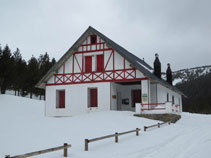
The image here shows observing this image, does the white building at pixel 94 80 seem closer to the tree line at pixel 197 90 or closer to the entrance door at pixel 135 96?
the entrance door at pixel 135 96

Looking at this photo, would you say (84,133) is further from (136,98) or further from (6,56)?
Answer: (6,56)

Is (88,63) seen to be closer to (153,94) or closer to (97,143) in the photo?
(153,94)

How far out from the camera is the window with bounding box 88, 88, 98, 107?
2249 cm

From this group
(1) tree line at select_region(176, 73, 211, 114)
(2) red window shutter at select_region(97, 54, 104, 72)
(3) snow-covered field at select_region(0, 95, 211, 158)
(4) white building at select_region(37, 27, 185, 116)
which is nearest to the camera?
(3) snow-covered field at select_region(0, 95, 211, 158)

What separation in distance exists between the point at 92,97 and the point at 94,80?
1.77 m

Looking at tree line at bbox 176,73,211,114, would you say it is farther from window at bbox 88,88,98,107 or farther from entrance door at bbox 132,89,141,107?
window at bbox 88,88,98,107

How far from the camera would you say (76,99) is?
2261 centimetres

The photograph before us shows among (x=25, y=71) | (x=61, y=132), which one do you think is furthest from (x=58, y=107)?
(x=25, y=71)

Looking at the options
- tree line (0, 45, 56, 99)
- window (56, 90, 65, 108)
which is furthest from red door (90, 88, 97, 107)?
tree line (0, 45, 56, 99)

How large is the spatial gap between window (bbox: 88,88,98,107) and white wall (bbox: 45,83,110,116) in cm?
42

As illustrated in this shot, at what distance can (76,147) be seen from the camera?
970cm

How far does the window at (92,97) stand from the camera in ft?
73.8

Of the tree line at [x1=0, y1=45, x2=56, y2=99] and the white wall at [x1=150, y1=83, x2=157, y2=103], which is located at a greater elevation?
the tree line at [x1=0, y1=45, x2=56, y2=99]

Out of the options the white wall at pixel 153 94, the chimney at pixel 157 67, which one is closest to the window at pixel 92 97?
the white wall at pixel 153 94
